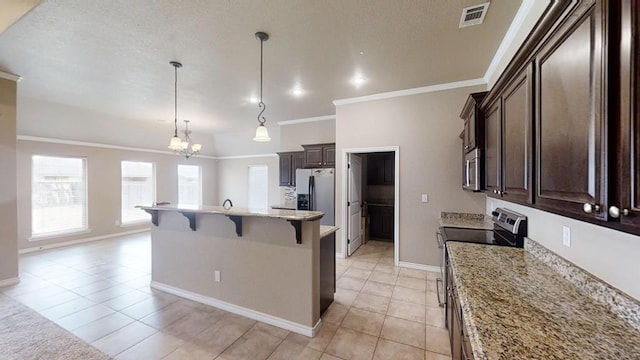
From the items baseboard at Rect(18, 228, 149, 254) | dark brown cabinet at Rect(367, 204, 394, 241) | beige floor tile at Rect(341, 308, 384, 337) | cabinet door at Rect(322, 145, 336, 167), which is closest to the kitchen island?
beige floor tile at Rect(341, 308, 384, 337)

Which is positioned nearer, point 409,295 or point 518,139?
point 518,139

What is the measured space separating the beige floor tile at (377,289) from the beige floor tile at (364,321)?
504 mm

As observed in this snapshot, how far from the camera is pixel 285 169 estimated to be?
6250mm

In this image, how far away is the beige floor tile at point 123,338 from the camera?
2191 mm

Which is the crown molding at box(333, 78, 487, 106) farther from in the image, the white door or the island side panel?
the island side panel

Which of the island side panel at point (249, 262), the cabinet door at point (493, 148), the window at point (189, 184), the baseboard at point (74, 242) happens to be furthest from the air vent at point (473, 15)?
the baseboard at point (74, 242)

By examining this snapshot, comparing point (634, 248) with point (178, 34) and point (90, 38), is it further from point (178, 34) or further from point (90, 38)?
point (90, 38)

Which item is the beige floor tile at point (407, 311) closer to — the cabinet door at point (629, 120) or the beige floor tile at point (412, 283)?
the beige floor tile at point (412, 283)

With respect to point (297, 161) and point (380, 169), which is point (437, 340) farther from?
point (297, 161)

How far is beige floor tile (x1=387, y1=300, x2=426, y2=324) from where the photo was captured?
2.69 meters

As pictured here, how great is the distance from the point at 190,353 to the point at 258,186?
21.9 feet

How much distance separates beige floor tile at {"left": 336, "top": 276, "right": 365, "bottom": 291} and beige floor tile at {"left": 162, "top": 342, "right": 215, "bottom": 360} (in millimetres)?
1849

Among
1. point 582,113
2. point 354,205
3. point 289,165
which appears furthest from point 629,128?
point 289,165

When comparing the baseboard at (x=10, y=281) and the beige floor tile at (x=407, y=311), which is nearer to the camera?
the beige floor tile at (x=407, y=311)
